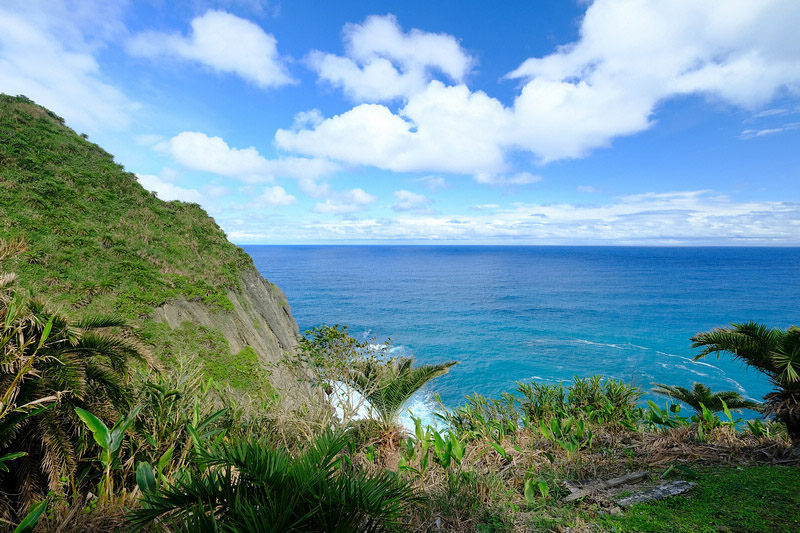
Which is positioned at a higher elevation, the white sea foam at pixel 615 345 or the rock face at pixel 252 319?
the rock face at pixel 252 319

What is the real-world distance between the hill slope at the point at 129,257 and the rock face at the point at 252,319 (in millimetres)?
65

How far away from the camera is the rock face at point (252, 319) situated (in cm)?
1524

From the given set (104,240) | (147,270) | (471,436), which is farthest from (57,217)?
(471,436)

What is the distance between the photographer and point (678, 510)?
14.8 feet

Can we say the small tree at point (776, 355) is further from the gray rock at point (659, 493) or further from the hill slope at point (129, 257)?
the hill slope at point (129, 257)

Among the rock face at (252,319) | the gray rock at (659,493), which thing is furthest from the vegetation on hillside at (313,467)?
the rock face at (252,319)

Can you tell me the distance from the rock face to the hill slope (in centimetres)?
7

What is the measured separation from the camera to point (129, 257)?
1644 cm

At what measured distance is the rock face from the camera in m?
15.2

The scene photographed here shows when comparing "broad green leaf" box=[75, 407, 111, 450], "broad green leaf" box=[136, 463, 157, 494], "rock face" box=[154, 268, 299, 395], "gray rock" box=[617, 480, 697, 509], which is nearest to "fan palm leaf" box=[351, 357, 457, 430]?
"rock face" box=[154, 268, 299, 395]

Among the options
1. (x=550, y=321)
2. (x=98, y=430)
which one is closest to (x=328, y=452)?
(x=98, y=430)

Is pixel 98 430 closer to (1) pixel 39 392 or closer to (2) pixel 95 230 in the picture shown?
(1) pixel 39 392

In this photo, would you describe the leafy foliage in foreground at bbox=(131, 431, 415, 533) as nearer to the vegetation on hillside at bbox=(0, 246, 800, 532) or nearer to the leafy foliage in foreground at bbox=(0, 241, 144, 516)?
the vegetation on hillside at bbox=(0, 246, 800, 532)

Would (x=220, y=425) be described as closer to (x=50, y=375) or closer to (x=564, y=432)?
(x=50, y=375)
